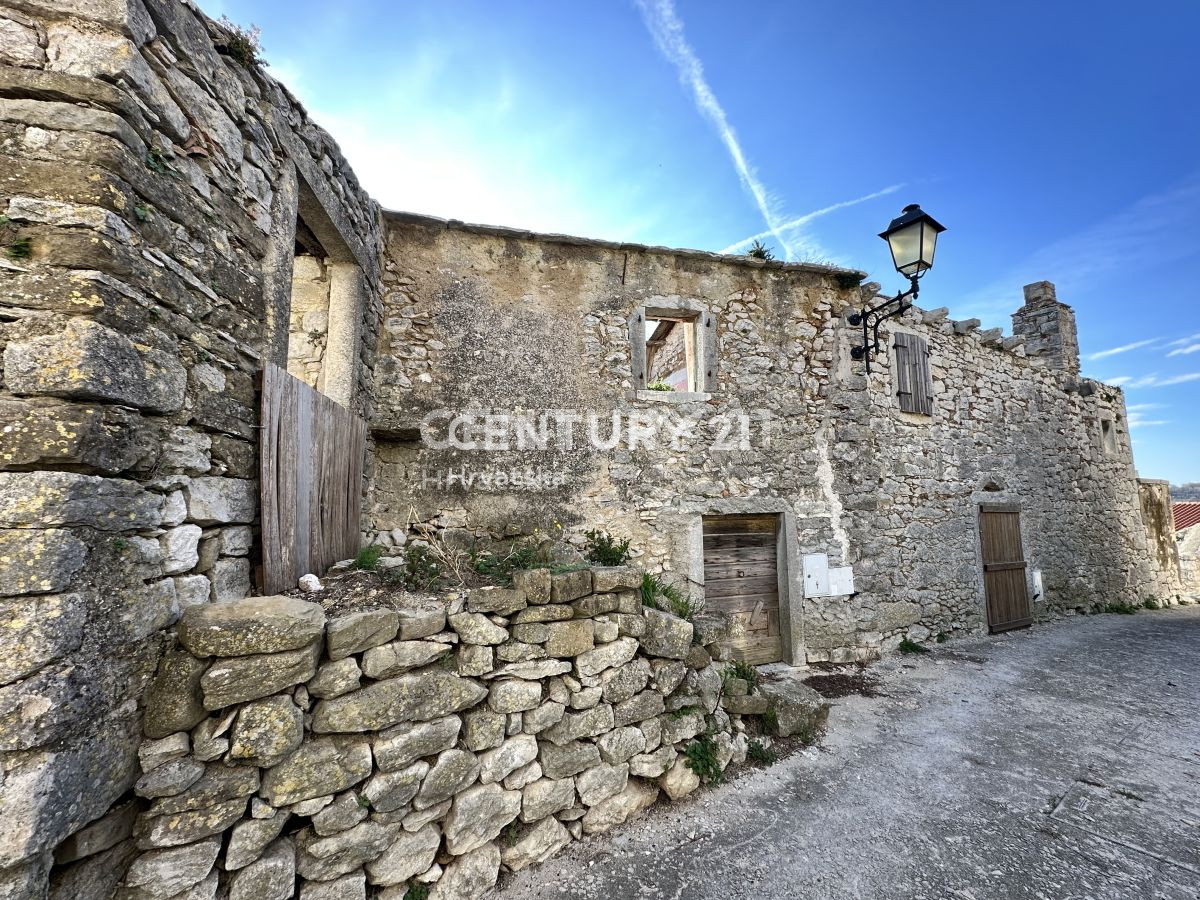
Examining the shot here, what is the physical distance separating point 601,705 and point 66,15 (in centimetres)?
378

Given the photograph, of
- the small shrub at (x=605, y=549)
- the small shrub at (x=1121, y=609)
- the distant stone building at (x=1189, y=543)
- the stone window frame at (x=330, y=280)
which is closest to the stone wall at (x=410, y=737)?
the small shrub at (x=605, y=549)

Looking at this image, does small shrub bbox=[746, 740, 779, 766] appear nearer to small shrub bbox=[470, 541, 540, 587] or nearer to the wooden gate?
small shrub bbox=[470, 541, 540, 587]

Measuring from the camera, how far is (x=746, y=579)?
5.60 metres

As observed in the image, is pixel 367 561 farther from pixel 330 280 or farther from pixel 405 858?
pixel 330 280

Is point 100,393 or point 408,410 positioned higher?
point 408,410

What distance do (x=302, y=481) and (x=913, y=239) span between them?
5.64 meters

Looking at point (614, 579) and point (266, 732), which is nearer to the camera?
point (266, 732)

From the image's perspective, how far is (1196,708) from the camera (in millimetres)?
4281

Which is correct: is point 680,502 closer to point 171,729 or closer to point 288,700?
point 288,700

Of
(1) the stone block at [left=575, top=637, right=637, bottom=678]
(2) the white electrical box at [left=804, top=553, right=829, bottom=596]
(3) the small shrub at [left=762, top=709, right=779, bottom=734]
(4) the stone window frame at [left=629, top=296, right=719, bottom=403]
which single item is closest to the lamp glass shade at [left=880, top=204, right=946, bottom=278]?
(4) the stone window frame at [left=629, top=296, right=719, bottom=403]

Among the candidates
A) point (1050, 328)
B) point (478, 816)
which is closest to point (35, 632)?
point (478, 816)

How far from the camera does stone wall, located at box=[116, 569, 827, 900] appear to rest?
1819 mm

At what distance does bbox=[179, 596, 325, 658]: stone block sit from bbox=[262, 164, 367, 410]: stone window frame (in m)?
1.26

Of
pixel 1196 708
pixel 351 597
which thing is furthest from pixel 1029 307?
pixel 351 597
